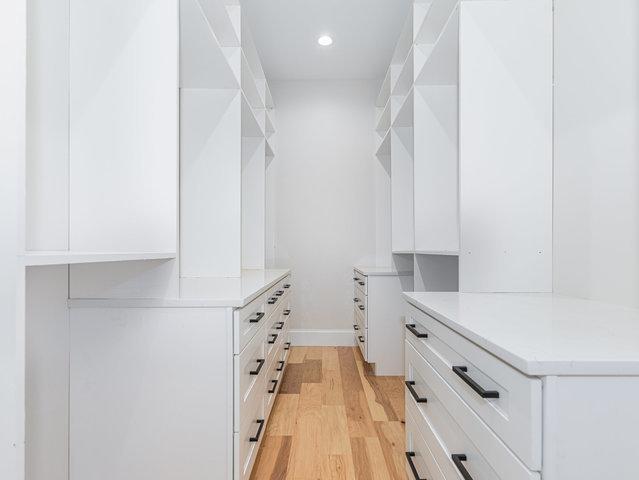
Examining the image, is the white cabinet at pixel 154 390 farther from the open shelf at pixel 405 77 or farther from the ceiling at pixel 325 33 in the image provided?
the ceiling at pixel 325 33

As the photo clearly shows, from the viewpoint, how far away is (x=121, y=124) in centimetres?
125

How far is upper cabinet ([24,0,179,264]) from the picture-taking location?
1.23 metres

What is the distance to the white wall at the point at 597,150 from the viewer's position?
1.14 metres

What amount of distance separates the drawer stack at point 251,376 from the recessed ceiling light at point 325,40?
2.15 m

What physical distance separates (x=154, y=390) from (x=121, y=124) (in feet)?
2.72

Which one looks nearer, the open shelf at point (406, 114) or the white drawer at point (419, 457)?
the white drawer at point (419, 457)

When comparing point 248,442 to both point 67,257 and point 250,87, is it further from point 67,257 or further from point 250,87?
point 250,87

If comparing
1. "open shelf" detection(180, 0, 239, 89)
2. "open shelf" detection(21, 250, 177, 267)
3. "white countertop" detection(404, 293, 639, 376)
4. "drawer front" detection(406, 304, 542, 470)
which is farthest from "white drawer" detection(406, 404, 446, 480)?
"open shelf" detection(180, 0, 239, 89)

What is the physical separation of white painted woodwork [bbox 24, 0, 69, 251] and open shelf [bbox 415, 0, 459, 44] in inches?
61.6

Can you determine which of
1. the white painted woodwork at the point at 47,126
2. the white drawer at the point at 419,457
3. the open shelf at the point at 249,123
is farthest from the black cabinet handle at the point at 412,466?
the open shelf at the point at 249,123

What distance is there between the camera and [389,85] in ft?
10.4

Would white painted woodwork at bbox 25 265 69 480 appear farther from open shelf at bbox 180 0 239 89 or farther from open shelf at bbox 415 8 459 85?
open shelf at bbox 415 8 459 85

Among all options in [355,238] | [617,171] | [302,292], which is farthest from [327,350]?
[617,171]

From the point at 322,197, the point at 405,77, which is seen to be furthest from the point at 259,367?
the point at 322,197
